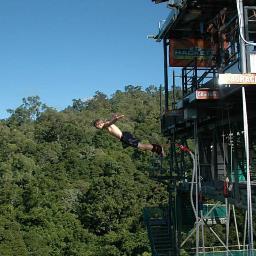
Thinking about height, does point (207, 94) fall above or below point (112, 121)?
above

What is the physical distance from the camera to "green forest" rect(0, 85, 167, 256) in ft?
124

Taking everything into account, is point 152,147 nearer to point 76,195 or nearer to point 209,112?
point 209,112

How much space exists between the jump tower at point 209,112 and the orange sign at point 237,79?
2cm

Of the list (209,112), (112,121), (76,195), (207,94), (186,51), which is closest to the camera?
(112,121)

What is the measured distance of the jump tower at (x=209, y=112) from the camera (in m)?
9.39

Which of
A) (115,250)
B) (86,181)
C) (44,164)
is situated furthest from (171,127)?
(44,164)

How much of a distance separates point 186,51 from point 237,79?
26.4 ft

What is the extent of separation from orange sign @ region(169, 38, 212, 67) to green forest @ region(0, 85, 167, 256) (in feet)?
69.9

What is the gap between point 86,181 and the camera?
49.2 meters

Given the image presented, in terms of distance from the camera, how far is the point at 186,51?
52.2 feet

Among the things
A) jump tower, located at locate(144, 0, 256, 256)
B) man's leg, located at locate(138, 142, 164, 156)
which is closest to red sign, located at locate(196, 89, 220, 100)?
jump tower, located at locate(144, 0, 256, 256)

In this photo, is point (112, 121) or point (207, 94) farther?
point (207, 94)

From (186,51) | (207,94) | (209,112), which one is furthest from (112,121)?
(186,51)

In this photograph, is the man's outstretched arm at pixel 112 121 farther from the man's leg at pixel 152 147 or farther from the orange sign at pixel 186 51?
the orange sign at pixel 186 51
